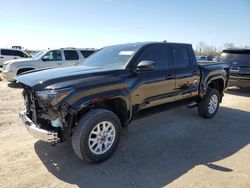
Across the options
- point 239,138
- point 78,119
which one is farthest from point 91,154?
point 239,138

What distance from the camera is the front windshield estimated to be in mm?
4324

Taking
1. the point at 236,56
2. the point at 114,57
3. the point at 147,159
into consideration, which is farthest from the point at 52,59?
the point at 147,159

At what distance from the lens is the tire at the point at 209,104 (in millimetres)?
5934

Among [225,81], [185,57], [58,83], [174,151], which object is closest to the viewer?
[58,83]

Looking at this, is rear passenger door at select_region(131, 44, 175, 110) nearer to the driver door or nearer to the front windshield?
the front windshield

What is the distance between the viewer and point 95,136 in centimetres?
363

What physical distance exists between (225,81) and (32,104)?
5.29 metres

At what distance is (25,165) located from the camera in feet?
11.8

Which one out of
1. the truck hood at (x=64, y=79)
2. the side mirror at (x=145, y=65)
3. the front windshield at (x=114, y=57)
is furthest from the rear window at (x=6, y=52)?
the side mirror at (x=145, y=65)

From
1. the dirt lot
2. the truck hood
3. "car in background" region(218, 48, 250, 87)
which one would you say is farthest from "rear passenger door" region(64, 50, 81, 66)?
the truck hood

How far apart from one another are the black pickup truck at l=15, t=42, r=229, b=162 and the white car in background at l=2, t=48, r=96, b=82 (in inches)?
256

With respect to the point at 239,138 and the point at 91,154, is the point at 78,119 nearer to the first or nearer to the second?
the point at 91,154

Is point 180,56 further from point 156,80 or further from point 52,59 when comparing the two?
point 52,59

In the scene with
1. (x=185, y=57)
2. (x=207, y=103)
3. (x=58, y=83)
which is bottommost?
(x=207, y=103)
